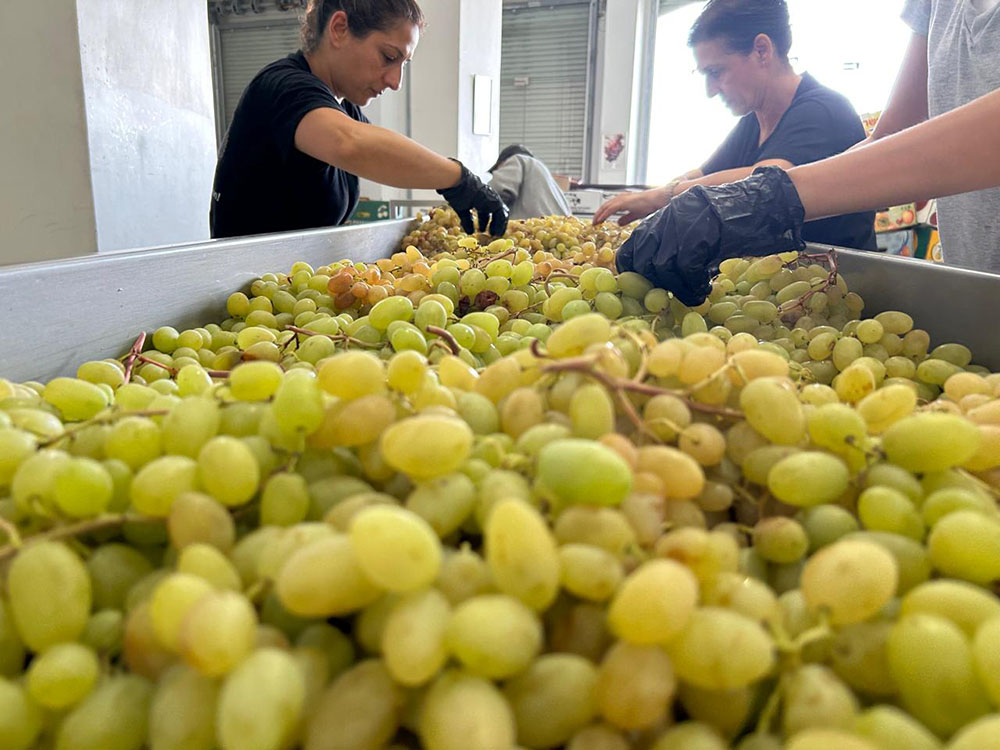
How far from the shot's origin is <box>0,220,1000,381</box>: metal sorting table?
904mm

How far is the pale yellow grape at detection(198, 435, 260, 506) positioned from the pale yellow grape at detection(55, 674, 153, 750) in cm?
11

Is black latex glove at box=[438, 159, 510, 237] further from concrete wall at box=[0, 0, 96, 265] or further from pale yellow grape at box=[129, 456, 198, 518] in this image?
pale yellow grape at box=[129, 456, 198, 518]

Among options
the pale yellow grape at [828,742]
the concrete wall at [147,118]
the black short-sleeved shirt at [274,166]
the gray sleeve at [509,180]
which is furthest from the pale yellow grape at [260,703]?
the gray sleeve at [509,180]

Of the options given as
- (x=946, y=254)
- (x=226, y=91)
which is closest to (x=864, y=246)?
(x=946, y=254)

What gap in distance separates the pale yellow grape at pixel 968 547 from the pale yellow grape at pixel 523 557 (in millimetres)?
228

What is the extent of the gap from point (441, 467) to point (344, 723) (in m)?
0.14

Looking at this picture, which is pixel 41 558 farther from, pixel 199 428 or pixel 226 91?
pixel 226 91

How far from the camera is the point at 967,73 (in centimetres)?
165

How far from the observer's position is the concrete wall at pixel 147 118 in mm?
2262

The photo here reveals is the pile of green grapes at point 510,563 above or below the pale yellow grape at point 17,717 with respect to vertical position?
above

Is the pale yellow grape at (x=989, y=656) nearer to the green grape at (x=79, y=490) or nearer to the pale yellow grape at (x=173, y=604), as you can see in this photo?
the pale yellow grape at (x=173, y=604)

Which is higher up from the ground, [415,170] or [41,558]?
[415,170]

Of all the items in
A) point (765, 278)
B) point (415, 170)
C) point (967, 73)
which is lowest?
point (765, 278)

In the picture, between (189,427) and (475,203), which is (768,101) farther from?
(189,427)
